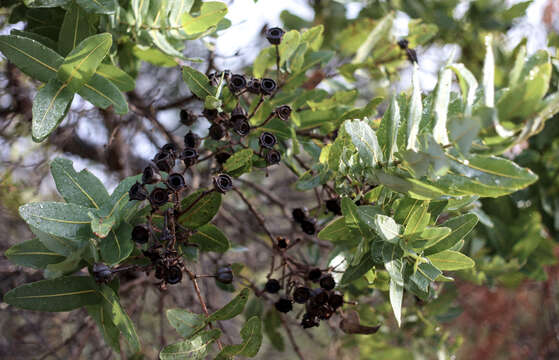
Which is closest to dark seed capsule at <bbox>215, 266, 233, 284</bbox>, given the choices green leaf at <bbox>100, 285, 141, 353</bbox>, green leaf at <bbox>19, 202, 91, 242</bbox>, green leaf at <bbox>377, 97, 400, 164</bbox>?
green leaf at <bbox>100, 285, 141, 353</bbox>

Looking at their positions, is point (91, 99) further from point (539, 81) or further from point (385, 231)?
point (539, 81)

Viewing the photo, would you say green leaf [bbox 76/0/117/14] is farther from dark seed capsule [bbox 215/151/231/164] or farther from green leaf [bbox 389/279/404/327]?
green leaf [bbox 389/279/404/327]

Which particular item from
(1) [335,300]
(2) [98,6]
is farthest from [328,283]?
(2) [98,6]

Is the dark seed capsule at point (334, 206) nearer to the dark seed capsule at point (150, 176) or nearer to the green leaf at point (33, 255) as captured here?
the dark seed capsule at point (150, 176)

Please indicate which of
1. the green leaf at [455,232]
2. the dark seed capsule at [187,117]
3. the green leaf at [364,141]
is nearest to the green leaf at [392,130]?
the green leaf at [364,141]

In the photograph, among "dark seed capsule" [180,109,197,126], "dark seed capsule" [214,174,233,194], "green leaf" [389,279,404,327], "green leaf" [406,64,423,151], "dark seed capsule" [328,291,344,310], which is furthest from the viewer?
"dark seed capsule" [180,109,197,126]

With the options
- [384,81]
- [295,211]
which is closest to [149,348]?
[295,211]
